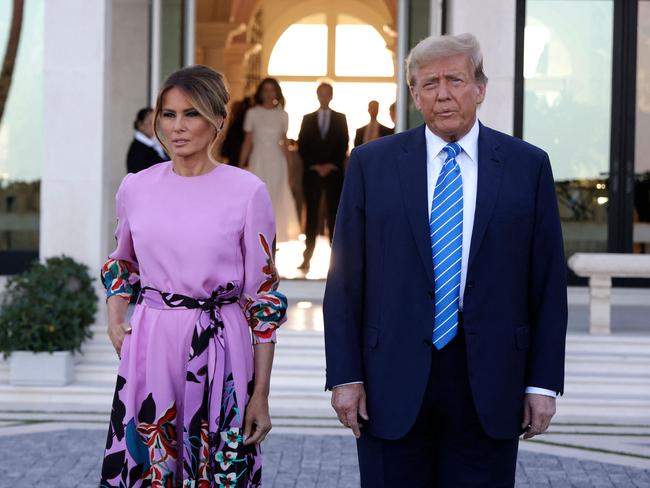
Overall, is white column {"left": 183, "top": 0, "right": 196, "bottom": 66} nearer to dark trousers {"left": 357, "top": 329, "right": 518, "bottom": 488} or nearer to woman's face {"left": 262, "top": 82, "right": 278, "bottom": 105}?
woman's face {"left": 262, "top": 82, "right": 278, "bottom": 105}

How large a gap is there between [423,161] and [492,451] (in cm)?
84

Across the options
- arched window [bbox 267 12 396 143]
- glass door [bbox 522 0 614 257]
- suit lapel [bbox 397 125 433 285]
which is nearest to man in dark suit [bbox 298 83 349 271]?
glass door [bbox 522 0 614 257]

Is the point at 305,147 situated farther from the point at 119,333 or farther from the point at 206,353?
the point at 206,353

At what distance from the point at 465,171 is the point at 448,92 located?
0.24 meters

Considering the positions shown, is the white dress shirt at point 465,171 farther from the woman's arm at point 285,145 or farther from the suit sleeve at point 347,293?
the woman's arm at point 285,145

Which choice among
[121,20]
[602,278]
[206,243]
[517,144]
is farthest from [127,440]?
[121,20]

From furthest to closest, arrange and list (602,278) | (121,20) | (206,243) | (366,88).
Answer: (366,88), (121,20), (602,278), (206,243)

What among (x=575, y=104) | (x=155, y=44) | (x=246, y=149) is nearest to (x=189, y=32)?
(x=155, y=44)

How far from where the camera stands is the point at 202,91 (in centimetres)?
362

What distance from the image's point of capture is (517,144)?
3734 millimetres

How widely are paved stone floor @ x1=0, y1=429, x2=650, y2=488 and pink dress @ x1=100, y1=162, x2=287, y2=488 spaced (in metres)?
3.02

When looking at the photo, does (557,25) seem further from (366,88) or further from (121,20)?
(366,88)

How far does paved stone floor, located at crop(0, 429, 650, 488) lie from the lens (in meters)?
6.67

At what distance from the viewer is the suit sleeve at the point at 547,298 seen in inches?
143
